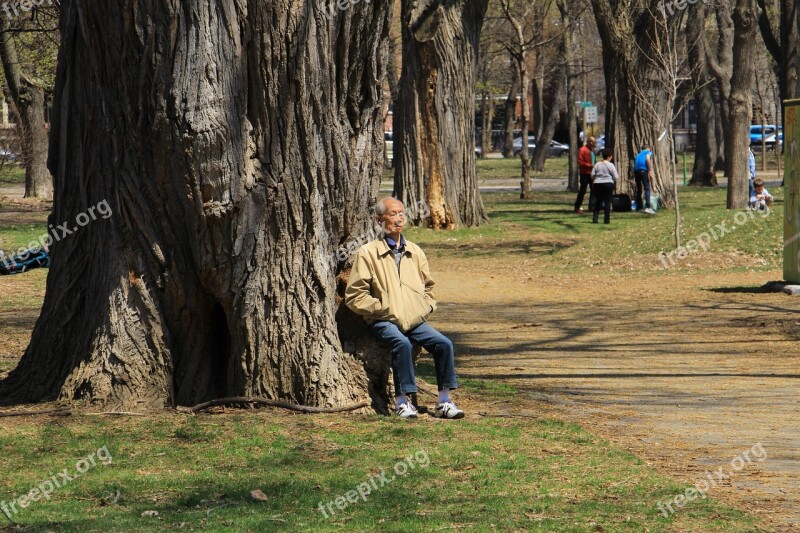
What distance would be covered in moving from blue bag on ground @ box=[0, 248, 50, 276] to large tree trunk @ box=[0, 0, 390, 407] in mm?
9504

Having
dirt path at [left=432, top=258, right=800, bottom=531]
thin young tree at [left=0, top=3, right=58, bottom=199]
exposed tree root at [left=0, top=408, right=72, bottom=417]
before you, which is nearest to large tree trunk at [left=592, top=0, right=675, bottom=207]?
dirt path at [left=432, top=258, right=800, bottom=531]

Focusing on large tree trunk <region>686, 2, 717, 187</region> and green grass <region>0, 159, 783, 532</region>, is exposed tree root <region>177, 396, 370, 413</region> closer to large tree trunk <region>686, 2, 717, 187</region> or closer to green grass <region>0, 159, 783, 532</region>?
green grass <region>0, 159, 783, 532</region>

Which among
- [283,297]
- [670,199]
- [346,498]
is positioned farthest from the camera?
[670,199]

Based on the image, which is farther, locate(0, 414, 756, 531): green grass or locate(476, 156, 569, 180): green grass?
locate(476, 156, 569, 180): green grass

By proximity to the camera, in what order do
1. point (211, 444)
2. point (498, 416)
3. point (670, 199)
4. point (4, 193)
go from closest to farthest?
point (211, 444) → point (498, 416) → point (670, 199) → point (4, 193)

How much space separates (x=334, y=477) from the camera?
6.23 m

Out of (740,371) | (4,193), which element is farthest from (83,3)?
(4,193)

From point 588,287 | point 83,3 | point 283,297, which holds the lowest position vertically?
point 588,287

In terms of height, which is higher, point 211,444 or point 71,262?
point 71,262

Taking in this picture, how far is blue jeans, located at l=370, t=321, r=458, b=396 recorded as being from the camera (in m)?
7.75

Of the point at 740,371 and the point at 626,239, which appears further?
the point at 626,239

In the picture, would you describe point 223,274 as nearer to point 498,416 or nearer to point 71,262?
point 71,262

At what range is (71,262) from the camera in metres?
8.16

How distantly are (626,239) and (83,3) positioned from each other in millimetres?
13599
